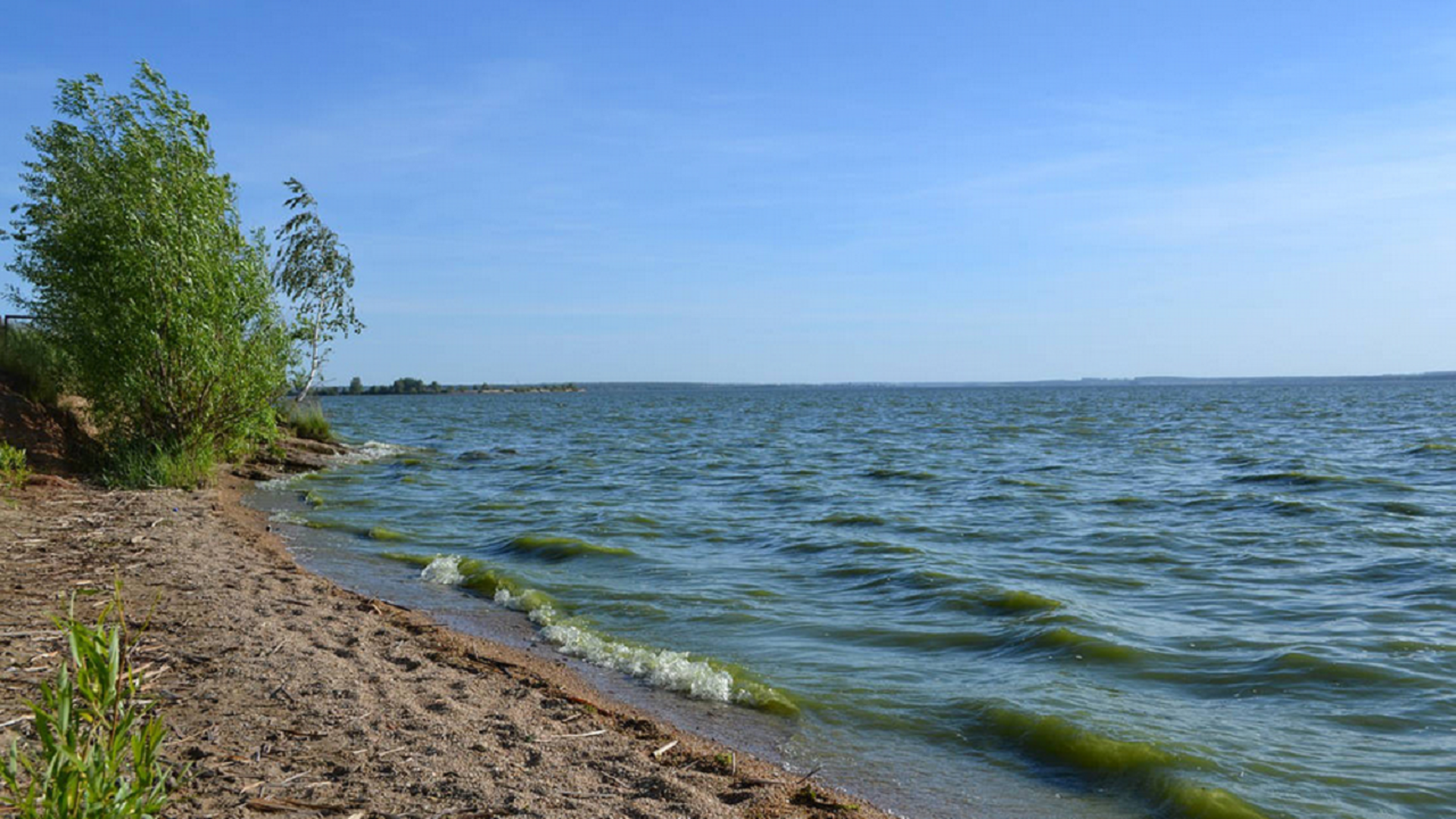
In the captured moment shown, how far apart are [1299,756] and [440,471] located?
24.0 metres

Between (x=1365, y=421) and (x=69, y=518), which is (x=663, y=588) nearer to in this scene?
(x=69, y=518)

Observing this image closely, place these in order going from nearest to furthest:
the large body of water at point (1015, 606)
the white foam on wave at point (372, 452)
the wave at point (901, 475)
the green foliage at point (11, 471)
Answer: the large body of water at point (1015, 606)
the green foliage at point (11, 471)
the wave at point (901, 475)
the white foam on wave at point (372, 452)

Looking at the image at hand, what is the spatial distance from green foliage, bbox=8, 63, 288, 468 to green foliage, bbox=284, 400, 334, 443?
12088 millimetres

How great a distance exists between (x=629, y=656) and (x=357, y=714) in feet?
10.5

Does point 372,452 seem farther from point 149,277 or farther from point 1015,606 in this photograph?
point 1015,606

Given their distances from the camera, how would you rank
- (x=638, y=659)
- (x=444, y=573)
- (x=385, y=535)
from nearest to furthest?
(x=638, y=659) → (x=444, y=573) → (x=385, y=535)

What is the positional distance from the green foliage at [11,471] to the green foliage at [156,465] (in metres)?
1.97

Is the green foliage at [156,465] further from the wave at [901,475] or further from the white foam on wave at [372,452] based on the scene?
the wave at [901,475]

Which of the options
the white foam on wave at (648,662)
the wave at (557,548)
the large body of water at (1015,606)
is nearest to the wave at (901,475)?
the large body of water at (1015,606)

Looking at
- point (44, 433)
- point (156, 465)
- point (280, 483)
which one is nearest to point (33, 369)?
point (44, 433)

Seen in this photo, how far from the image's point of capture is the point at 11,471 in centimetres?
1379

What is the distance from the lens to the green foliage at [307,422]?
3039 cm

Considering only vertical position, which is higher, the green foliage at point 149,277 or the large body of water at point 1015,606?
the green foliage at point 149,277

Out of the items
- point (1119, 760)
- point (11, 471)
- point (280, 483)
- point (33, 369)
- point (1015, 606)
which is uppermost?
point (33, 369)
